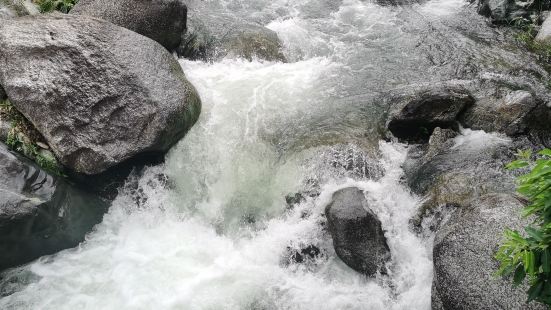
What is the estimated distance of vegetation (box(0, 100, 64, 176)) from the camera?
728 centimetres

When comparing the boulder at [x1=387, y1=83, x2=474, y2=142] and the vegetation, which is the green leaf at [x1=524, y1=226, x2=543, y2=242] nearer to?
the boulder at [x1=387, y1=83, x2=474, y2=142]

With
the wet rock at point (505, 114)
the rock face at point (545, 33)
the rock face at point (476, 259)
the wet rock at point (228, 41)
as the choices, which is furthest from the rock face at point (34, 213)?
the rock face at point (545, 33)

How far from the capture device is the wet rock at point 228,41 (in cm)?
1105

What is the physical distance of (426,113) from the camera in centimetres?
856

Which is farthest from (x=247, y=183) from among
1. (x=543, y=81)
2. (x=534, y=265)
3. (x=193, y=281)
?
(x=543, y=81)

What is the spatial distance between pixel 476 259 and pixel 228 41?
325 inches

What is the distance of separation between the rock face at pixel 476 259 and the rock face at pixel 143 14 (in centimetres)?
773

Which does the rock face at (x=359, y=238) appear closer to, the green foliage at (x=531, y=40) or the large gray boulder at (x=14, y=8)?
the green foliage at (x=531, y=40)

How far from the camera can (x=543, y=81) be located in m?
9.74

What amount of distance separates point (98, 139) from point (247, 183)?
2.81m

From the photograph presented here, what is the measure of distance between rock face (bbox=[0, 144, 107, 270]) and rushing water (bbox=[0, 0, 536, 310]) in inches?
9.9

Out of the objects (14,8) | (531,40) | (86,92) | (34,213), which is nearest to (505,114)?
(531,40)

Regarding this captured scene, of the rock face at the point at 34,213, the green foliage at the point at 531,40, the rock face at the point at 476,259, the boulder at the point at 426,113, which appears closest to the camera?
the rock face at the point at 476,259

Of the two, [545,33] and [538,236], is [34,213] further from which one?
[545,33]
